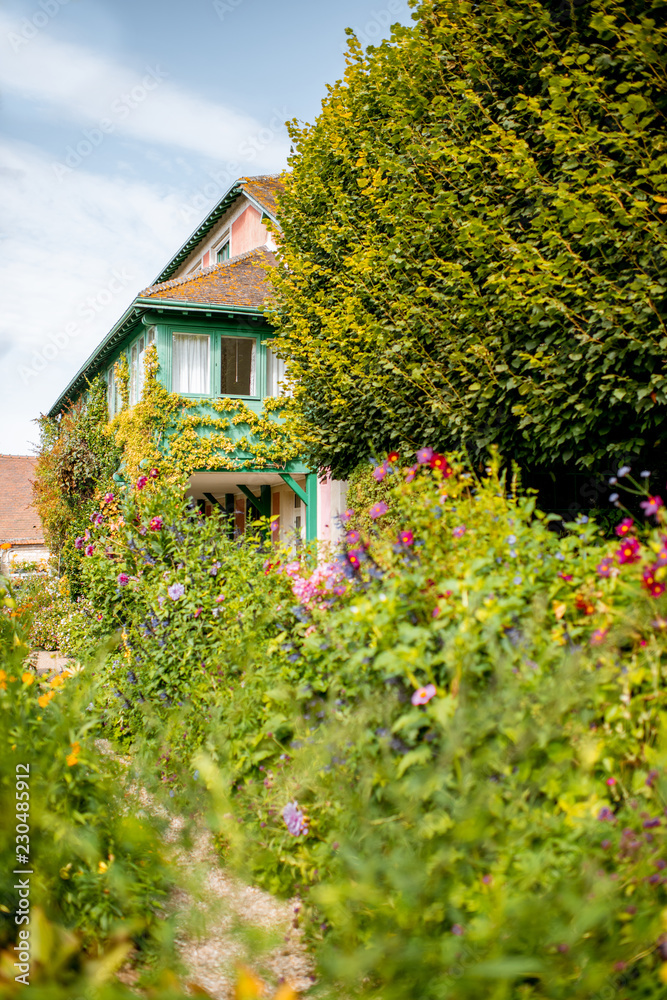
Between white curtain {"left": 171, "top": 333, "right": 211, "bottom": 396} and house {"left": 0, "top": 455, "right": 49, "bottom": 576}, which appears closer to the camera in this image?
white curtain {"left": 171, "top": 333, "right": 211, "bottom": 396}

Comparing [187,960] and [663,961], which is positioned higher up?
[663,961]

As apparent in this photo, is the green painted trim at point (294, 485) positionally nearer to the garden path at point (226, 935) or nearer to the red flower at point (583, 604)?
the garden path at point (226, 935)

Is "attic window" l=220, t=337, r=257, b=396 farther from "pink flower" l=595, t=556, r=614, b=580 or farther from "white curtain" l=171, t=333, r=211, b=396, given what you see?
"pink flower" l=595, t=556, r=614, b=580

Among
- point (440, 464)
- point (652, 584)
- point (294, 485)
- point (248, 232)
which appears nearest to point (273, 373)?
point (294, 485)

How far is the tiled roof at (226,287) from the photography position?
15.5 metres

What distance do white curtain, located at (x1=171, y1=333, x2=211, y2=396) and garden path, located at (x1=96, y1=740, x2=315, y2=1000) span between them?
12.9m

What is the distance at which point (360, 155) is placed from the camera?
876 centimetres

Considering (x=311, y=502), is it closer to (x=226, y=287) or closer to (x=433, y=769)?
(x=226, y=287)

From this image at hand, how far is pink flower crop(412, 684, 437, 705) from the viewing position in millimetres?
2592

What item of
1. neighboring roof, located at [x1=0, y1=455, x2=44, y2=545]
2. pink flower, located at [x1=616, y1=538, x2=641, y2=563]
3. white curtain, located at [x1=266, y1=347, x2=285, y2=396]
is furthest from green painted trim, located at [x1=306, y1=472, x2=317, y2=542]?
neighboring roof, located at [x1=0, y1=455, x2=44, y2=545]

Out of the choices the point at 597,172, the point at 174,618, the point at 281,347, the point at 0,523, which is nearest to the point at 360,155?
the point at 281,347

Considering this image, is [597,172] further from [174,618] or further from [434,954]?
[434,954]

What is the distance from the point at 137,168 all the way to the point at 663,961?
7.17 meters

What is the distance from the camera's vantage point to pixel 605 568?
3.03m
